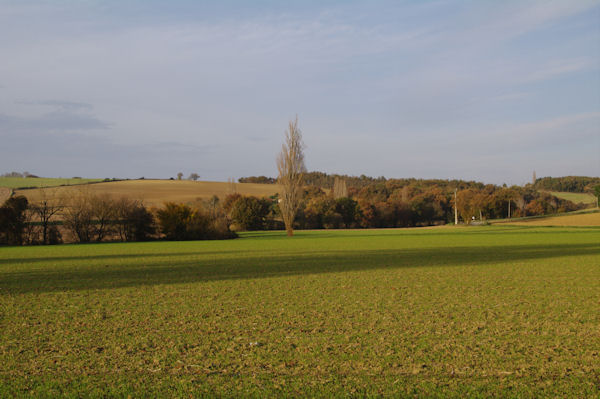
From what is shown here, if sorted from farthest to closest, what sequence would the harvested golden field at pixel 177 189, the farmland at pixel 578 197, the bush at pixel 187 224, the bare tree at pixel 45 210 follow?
the farmland at pixel 578 197 < the harvested golden field at pixel 177 189 < the bush at pixel 187 224 < the bare tree at pixel 45 210

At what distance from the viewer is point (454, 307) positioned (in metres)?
7.13

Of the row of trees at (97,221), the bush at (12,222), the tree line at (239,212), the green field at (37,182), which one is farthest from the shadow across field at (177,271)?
the green field at (37,182)

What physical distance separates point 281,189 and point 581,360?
3318 centimetres

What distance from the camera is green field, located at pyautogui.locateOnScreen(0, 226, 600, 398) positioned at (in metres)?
3.87

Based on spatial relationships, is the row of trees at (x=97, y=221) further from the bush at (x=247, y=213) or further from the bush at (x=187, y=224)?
the bush at (x=247, y=213)

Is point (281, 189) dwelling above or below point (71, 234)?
above

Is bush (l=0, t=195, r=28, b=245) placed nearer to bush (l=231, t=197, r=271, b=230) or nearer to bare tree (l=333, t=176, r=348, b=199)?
bush (l=231, t=197, r=271, b=230)

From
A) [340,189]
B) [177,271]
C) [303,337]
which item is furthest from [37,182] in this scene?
[303,337]

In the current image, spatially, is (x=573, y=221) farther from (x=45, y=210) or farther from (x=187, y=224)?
(x=45, y=210)

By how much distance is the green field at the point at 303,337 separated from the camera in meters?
3.87

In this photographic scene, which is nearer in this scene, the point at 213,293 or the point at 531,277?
the point at 213,293

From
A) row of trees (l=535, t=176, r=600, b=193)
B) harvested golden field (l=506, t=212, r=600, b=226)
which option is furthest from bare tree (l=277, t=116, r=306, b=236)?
row of trees (l=535, t=176, r=600, b=193)

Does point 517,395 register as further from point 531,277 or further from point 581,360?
point 531,277

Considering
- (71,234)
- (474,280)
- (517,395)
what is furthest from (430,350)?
(71,234)
